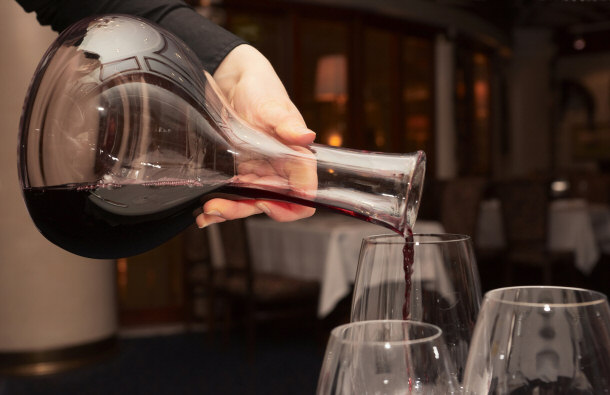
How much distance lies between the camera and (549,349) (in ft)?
1.38

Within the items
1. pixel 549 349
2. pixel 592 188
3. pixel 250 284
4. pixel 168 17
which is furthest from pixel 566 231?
pixel 549 349

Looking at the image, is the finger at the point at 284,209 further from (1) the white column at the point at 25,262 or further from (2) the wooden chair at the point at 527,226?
(2) the wooden chair at the point at 527,226

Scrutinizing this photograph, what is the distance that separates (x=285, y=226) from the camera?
14.8 ft

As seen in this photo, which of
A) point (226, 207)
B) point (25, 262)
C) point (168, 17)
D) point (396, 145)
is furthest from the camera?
point (396, 145)

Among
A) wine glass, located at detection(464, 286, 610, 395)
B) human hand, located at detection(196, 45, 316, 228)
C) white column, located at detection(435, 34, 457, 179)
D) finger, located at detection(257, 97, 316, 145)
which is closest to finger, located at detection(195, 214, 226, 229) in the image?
human hand, located at detection(196, 45, 316, 228)

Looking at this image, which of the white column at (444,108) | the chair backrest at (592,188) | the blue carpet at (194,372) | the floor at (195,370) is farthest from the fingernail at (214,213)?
the white column at (444,108)

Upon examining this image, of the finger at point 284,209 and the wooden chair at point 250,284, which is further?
the wooden chair at point 250,284

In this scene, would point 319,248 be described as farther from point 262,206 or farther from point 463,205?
point 262,206

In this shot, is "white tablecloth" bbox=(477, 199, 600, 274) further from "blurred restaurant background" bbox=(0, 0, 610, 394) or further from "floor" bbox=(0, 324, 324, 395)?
"floor" bbox=(0, 324, 324, 395)

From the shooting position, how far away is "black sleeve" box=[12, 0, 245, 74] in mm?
950

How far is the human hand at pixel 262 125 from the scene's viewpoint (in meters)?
0.69

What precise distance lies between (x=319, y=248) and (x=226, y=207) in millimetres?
3487

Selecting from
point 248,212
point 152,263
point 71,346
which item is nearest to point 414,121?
point 152,263

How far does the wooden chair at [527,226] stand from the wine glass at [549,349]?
4.75m
